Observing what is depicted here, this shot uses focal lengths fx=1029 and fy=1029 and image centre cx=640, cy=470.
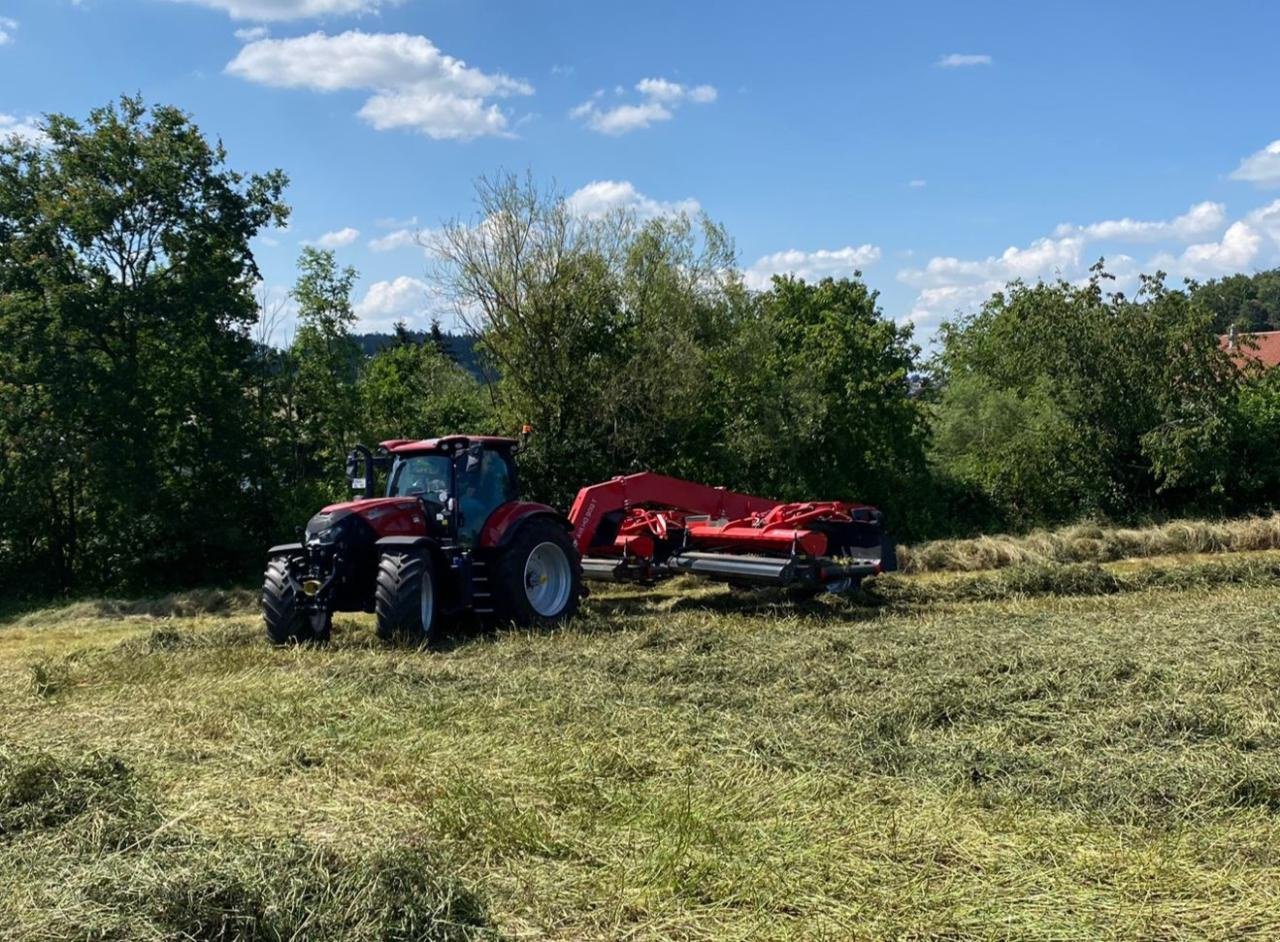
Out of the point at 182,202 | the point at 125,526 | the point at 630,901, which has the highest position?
the point at 182,202

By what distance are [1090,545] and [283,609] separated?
11369mm

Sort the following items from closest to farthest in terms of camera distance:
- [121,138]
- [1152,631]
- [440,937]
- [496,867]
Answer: [440,937], [496,867], [1152,631], [121,138]

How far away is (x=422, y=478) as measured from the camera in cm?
1013

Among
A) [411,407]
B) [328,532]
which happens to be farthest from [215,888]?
[411,407]

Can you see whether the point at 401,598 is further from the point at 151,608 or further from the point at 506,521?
the point at 151,608

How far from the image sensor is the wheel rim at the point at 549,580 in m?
10.5

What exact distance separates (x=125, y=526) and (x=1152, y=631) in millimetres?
14031

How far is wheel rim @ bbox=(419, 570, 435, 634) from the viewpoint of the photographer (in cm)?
897

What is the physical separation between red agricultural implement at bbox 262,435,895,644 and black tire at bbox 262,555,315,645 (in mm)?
12

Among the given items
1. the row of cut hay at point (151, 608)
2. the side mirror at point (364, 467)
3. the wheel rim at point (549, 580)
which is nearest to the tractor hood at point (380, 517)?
the side mirror at point (364, 467)

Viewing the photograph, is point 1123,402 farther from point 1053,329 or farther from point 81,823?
point 81,823

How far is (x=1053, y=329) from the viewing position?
1883 centimetres

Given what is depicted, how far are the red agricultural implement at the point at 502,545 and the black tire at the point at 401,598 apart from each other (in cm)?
Result: 1

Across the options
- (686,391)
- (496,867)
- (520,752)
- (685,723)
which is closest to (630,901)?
(496,867)
